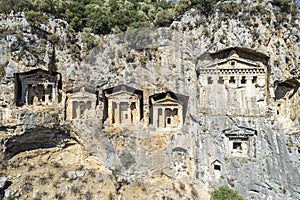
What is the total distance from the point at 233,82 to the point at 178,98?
4.93 m

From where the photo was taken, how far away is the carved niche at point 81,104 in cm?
2120

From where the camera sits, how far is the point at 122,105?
21953 mm

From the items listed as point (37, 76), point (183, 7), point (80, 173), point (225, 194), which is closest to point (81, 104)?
point (37, 76)

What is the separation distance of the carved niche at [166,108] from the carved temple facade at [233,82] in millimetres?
2549

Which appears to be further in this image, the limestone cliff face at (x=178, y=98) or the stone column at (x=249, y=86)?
the stone column at (x=249, y=86)

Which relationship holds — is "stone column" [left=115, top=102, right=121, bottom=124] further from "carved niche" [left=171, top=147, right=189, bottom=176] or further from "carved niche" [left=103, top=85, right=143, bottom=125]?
"carved niche" [left=171, top=147, right=189, bottom=176]

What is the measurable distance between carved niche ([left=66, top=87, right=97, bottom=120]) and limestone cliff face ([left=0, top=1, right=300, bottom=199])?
99mm

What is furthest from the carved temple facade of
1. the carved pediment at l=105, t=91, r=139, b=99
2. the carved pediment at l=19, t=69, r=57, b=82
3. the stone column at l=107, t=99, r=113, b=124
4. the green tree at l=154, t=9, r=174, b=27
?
the carved pediment at l=19, t=69, r=57, b=82

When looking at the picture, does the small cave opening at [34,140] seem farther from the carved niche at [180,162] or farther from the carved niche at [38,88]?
the carved niche at [180,162]

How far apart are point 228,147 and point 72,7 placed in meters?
20.0

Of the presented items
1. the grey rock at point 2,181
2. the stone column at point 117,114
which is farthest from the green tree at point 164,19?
the grey rock at point 2,181

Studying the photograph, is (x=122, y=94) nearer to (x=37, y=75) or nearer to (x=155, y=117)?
(x=155, y=117)

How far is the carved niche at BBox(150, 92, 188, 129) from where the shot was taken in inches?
858

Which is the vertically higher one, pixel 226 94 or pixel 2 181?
pixel 226 94
